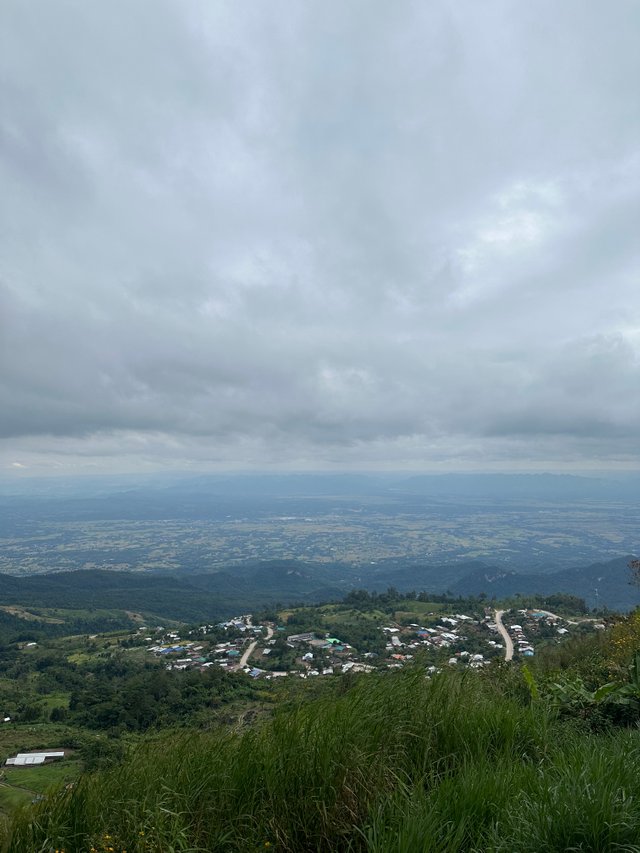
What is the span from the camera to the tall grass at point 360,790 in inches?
100

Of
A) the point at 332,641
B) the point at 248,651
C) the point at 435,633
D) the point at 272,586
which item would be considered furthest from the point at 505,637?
the point at 272,586

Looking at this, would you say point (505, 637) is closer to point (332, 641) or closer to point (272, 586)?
point (332, 641)

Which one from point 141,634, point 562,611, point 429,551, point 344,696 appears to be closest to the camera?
point 344,696

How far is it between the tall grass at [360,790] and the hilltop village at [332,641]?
90.6 feet

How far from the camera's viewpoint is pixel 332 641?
4541 cm

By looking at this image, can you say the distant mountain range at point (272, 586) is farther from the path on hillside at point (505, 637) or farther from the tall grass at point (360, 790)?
the tall grass at point (360, 790)

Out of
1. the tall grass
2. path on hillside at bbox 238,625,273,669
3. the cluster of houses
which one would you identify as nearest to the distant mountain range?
path on hillside at bbox 238,625,273,669

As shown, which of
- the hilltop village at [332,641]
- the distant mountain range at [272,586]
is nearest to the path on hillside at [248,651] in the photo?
the hilltop village at [332,641]

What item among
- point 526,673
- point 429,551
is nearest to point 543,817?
point 526,673

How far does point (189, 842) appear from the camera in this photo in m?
2.89

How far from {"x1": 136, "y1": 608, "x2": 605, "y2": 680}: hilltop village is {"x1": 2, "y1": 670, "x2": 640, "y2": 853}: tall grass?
90.6 feet

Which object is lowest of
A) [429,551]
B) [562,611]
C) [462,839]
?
[429,551]

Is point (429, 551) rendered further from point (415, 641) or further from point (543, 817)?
point (543, 817)

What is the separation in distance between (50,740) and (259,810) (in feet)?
81.3
